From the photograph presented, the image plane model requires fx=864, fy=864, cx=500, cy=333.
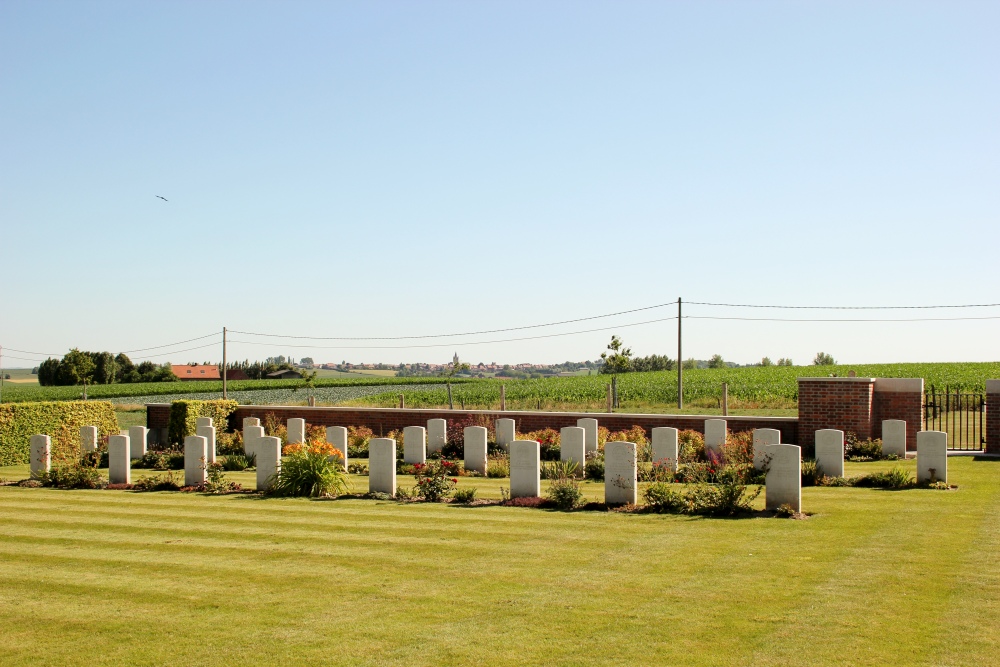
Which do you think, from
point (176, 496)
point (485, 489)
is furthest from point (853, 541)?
point (176, 496)

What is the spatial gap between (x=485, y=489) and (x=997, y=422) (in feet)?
42.9

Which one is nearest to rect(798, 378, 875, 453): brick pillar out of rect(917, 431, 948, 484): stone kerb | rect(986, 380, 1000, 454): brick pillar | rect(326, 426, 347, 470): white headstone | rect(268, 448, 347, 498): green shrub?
rect(986, 380, 1000, 454): brick pillar

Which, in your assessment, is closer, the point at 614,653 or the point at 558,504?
the point at 614,653

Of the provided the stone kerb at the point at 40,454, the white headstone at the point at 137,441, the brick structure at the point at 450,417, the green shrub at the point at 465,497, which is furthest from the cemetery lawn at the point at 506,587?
the white headstone at the point at 137,441

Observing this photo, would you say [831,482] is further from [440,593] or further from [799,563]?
[440,593]

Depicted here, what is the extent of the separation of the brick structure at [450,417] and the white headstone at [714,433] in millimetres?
2185

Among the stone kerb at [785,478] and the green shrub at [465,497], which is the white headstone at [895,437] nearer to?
the stone kerb at [785,478]

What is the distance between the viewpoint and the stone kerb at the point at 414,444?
65.8 ft

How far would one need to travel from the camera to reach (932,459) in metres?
15.8

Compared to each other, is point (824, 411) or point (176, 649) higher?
point (824, 411)

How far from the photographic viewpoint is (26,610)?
8672mm

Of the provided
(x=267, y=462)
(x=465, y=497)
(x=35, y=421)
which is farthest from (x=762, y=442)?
(x=35, y=421)

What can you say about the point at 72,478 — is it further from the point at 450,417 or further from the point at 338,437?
the point at 450,417

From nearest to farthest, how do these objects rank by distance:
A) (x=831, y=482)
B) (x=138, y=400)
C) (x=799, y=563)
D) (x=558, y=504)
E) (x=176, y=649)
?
1. (x=176, y=649)
2. (x=799, y=563)
3. (x=558, y=504)
4. (x=831, y=482)
5. (x=138, y=400)
